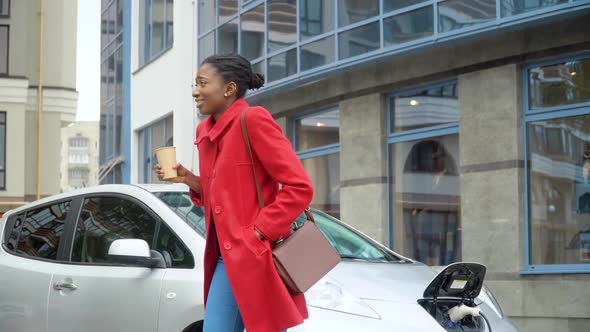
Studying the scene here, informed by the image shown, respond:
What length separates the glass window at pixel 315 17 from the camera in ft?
47.6

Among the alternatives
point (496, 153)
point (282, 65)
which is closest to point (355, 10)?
point (282, 65)

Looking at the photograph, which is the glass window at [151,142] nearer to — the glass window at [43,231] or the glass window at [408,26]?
the glass window at [408,26]

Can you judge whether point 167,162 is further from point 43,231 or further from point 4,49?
point 4,49

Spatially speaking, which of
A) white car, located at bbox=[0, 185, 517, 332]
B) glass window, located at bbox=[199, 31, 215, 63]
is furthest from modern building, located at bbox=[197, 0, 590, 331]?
white car, located at bbox=[0, 185, 517, 332]

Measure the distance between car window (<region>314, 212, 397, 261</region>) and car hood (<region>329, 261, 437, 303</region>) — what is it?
1.07 ft

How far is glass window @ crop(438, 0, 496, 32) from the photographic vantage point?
11.5 meters

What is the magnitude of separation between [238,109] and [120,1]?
77.5ft

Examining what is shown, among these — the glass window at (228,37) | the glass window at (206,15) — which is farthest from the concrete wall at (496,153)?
the glass window at (206,15)

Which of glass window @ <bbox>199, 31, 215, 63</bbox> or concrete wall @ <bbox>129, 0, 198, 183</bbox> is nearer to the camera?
glass window @ <bbox>199, 31, 215, 63</bbox>

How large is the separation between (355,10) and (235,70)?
1023 centimetres

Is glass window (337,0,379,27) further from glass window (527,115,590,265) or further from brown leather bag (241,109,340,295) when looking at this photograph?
brown leather bag (241,109,340,295)

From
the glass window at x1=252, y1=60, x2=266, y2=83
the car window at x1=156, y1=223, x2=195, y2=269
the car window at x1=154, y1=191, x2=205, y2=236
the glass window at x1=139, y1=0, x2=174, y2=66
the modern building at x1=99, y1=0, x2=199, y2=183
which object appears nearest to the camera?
the car window at x1=156, y1=223, x2=195, y2=269

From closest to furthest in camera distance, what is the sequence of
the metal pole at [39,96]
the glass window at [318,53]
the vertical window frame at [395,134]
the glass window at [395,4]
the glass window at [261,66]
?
1. the glass window at [395,4]
2. the vertical window frame at [395,134]
3. the glass window at [318,53]
4. the glass window at [261,66]
5. the metal pole at [39,96]

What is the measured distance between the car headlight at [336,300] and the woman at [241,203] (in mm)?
905
